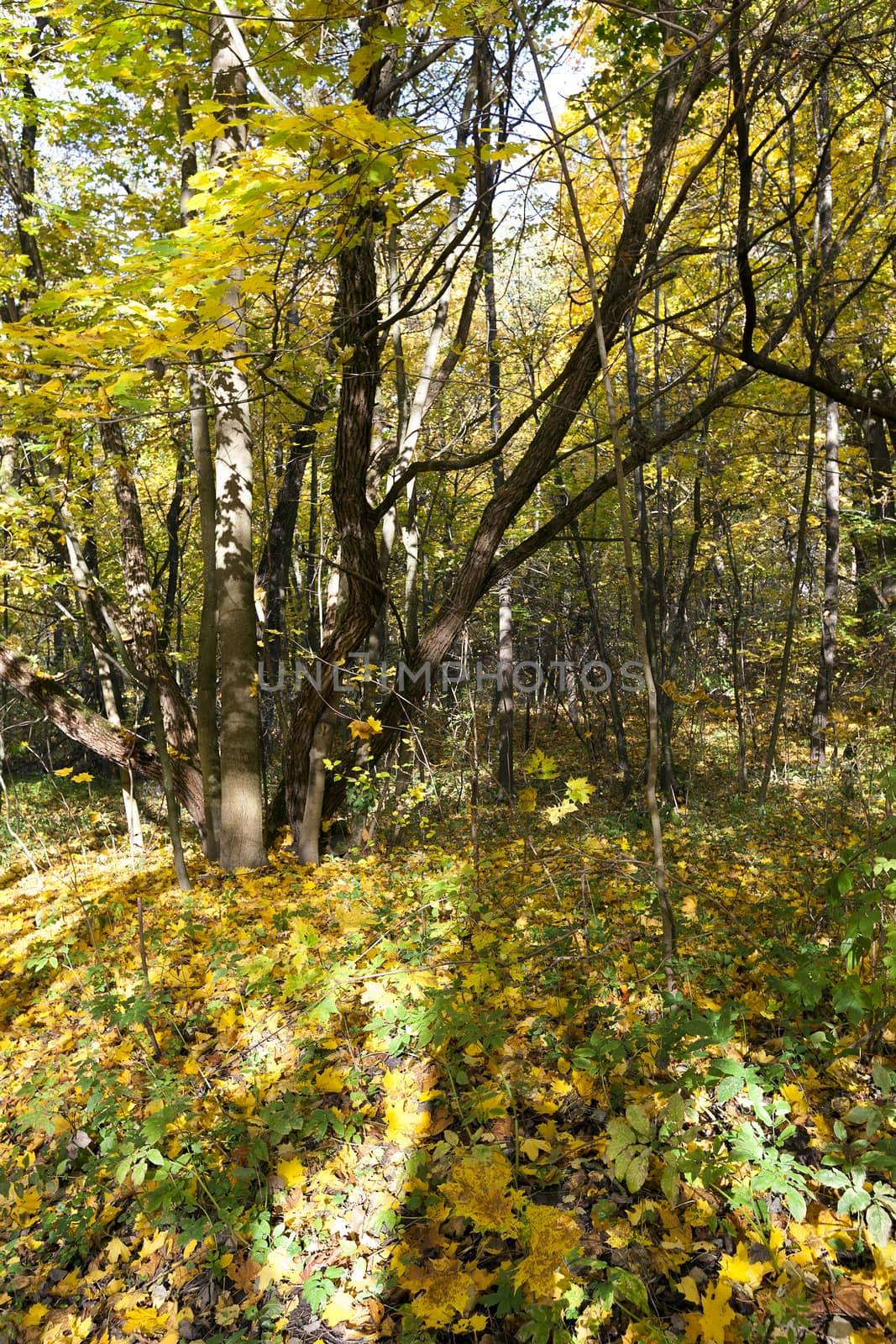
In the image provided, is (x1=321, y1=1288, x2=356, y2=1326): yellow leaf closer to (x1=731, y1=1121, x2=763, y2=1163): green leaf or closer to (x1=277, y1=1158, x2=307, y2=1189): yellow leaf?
(x1=277, y1=1158, x2=307, y2=1189): yellow leaf

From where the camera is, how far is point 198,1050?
3.08 metres

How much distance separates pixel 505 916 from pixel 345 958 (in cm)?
108

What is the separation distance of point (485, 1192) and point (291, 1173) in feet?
2.66

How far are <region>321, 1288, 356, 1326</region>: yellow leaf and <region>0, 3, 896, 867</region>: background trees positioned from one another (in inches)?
116

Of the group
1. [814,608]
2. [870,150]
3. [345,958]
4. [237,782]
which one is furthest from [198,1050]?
[814,608]

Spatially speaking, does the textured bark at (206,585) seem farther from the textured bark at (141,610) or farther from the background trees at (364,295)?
the textured bark at (141,610)

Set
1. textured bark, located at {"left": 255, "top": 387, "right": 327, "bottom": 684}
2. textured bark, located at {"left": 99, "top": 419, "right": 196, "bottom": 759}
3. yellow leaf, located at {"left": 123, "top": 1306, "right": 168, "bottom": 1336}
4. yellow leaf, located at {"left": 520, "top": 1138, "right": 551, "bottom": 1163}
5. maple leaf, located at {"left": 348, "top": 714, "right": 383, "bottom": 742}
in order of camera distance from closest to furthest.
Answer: yellow leaf, located at {"left": 123, "top": 1306, "right": 168, "bottom": 1336}
yellow leaf, located at {"left": 520, "top": 1138, "right": 551, "bottom": 1163}
maple leaf, located at {"left": 348, "top": 714, "right": 383, "bottom": 742}
textured bark, located at {"left": 99, "top": 419, "right": 196, "bottom": 759}
textured bark, located at {"left": 255, "top": 387, "right": 327, "bottom": 684}

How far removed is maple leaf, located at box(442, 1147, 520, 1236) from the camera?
178 cm

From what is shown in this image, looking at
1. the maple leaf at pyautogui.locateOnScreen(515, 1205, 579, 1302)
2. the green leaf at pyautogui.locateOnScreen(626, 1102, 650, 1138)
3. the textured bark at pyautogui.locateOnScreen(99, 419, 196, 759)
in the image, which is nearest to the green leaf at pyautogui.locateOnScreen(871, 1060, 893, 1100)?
the green leaf at pyautogui.locateOnScreen(626, 1102, 650, 1138)

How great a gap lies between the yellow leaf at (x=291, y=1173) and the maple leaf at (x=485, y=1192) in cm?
59

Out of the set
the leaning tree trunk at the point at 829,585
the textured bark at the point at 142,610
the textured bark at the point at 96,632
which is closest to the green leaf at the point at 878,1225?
the textured bark at the point at 142,610

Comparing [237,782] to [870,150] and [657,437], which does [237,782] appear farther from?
[870,150]

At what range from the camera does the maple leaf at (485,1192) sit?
1.78m

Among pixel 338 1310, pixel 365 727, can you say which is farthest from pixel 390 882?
pixel 338 1310
